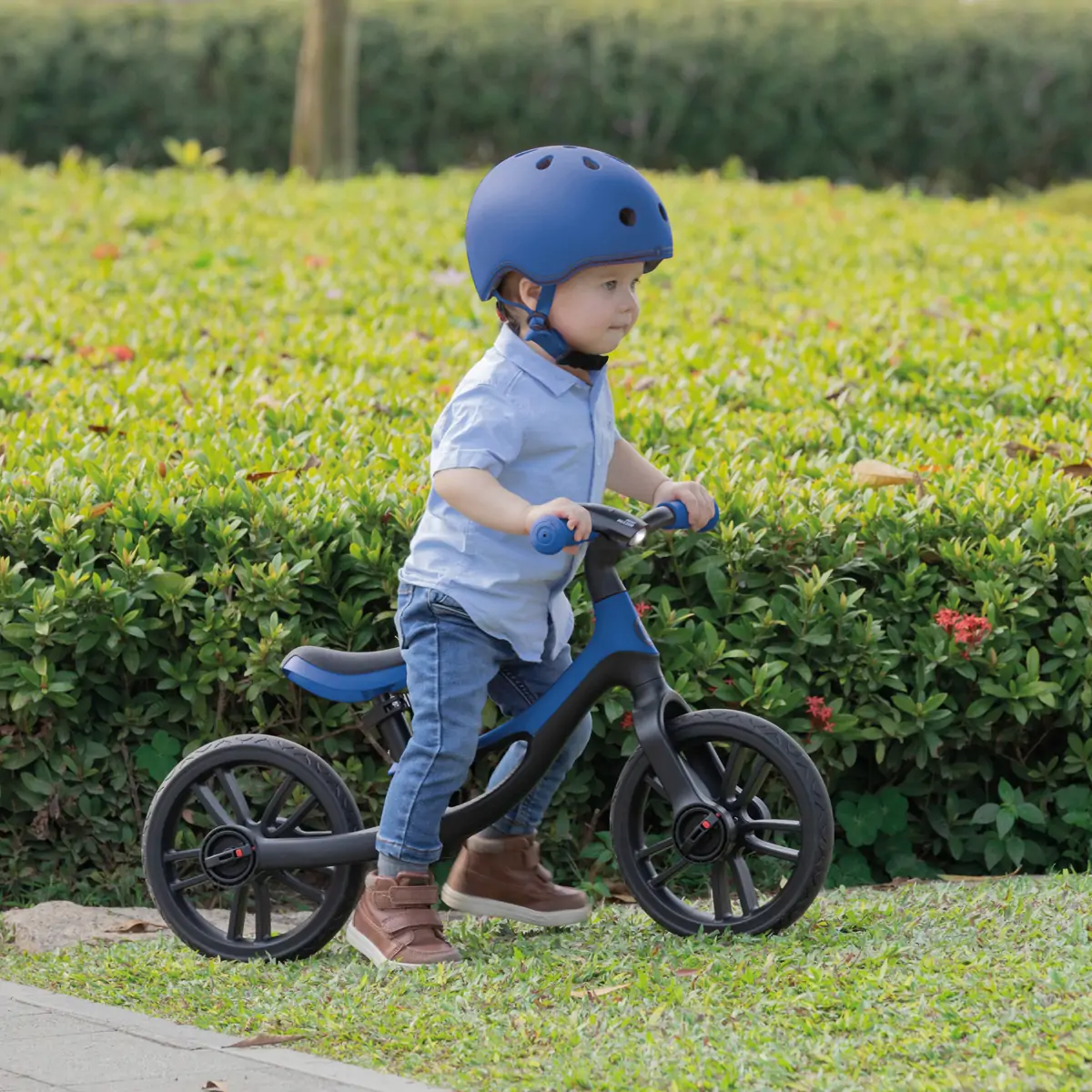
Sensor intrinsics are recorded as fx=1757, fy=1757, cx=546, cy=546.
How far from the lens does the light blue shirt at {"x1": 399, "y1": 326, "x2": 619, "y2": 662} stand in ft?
12.8

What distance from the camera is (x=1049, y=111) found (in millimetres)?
19266

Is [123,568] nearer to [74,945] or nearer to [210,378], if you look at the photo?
[74,945]

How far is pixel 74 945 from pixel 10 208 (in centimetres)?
801

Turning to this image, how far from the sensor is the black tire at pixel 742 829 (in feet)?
12.6

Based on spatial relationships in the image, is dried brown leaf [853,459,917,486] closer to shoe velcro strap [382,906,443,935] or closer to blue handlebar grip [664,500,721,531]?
blue handlebar grip [664,500,721,531]

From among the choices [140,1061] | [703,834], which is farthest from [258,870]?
A: [703,834]

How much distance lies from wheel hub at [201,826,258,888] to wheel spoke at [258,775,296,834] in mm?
51

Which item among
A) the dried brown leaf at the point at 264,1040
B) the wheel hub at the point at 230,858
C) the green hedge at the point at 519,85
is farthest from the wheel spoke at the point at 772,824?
the green hedge at the point at 519,85

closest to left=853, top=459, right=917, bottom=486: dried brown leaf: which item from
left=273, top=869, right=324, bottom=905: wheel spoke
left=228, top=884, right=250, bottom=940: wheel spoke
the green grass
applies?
the green grass

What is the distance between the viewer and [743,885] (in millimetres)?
3990

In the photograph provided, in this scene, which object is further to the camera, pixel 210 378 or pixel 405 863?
pixel 210 378

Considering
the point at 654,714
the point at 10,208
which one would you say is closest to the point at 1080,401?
the point at 654,714

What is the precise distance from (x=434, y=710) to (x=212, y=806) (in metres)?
0.66

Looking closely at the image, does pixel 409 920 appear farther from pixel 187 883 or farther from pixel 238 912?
pixel 187 883
